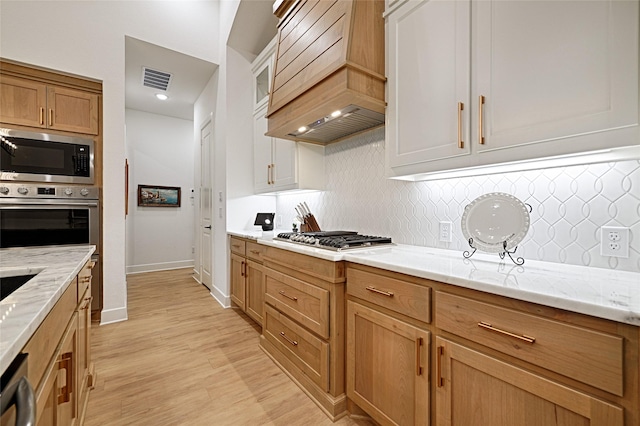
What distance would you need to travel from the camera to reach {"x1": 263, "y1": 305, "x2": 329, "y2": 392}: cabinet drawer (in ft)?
5.39

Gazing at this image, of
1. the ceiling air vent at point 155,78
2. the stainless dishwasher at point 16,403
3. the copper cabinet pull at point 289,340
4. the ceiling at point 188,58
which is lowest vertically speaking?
the copper cabinet pull at point 289,340

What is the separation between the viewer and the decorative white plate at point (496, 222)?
4.13ft

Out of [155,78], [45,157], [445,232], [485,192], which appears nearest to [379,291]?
[445,232]

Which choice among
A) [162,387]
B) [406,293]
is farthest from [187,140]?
[406,293]

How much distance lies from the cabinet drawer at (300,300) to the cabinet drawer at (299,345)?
2.5 inches

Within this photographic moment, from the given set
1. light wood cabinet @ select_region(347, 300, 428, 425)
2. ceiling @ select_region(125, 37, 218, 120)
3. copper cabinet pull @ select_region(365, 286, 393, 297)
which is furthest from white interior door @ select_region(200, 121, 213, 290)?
copper cabinet pull @ select_region(365, 286, 393, 297)

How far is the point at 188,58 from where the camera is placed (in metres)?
3.47

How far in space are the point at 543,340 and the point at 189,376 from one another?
83.7 inches

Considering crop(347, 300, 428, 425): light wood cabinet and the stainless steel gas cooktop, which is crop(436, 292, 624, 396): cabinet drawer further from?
the stainless steel gas cooktop

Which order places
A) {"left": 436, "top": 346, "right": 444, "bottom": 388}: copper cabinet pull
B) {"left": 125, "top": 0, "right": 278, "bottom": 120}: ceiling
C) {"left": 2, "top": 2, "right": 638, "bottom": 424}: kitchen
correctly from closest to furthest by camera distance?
{"left": 436, "top": 346, "right": 444, "bottom": 388}: copper cabinet pull, {"left": 2, "top": 2, "right": 638, "bottom": 424}: kitchen, {"left": 125, "top": 0, "right": 278, "bottom": 120}: ceiling

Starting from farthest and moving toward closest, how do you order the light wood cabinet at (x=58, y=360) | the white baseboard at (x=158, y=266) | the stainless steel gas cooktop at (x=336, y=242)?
1. the white baseboard at (x=158, y=266)
2. the stainless steel gas cooktop at (x=336, y=242)
3. the light wood cabinet at (x=58, y=360)

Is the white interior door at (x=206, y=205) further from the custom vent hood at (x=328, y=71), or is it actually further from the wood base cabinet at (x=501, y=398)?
the wood base cabinet at (x=501, y=398)

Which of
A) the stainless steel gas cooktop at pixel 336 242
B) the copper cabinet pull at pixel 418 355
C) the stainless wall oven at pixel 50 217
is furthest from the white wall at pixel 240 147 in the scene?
the copper cabinet pull at pixel 418 355

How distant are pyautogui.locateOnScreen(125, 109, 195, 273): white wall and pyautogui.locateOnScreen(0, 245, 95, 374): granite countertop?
401 cm
